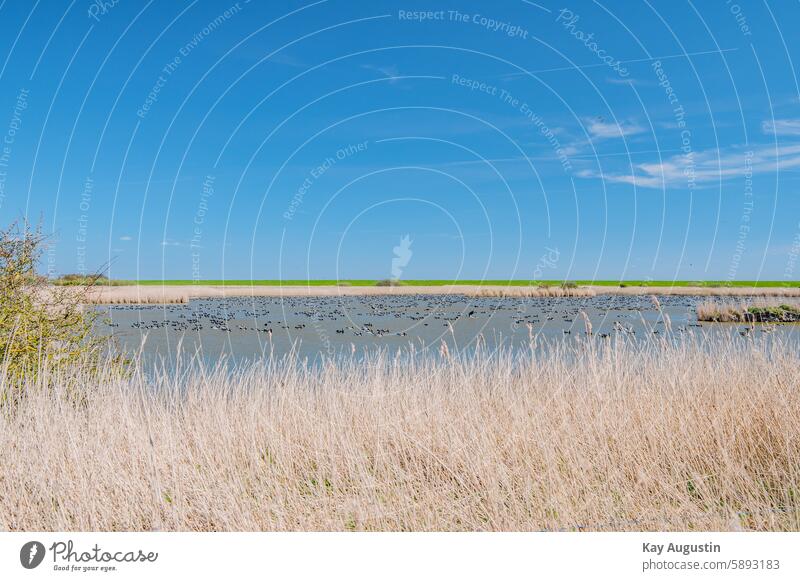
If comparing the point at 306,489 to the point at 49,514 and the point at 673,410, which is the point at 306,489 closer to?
the point at 49,514

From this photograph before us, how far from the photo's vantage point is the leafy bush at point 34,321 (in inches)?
308

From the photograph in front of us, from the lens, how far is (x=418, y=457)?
6.55 meters

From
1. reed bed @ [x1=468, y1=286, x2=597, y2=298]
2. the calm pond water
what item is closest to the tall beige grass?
the calm pond water

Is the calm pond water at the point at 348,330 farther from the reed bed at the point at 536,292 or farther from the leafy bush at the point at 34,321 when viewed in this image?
the reed bed at the point at 536,292

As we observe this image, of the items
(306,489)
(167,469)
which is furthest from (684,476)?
(167,469)

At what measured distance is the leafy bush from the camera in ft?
25.7

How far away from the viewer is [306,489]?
20.2ft

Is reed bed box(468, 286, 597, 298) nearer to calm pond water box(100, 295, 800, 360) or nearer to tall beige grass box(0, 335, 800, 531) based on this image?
calm pond water box(100, 295, 800, 360)
